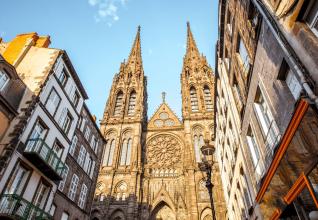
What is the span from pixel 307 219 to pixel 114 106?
36206 millimetres

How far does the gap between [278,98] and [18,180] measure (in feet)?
36.5

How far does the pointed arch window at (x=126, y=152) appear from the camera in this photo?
33.1 meters

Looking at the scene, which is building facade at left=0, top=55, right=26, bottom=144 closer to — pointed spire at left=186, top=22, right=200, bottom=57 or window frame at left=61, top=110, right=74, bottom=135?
window frame at left=61, top=110, right=74, bottom=135

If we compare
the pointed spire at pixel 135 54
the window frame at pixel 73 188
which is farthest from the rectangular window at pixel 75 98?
the pointed spire at pixel 135 54

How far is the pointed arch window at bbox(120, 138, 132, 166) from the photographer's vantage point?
109 ft

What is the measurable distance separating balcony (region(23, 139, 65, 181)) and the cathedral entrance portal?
770 inches

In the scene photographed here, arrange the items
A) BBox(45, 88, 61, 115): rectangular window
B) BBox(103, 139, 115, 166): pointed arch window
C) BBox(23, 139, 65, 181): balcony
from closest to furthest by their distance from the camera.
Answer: BBox(23, 139, 65, 181): balcony < BBox(45, 88, 61, 115): rectangular window < BBox(103, 139, 115, 166): pointed arch window

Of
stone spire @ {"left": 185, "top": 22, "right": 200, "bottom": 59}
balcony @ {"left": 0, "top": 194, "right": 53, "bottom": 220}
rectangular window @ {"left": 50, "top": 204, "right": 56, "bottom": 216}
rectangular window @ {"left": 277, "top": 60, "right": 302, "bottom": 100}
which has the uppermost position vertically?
stone spire @ {"left": 185, "top": 22, "right": 200, "bottom": 59}

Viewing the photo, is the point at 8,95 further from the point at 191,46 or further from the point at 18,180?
the point at 191,46

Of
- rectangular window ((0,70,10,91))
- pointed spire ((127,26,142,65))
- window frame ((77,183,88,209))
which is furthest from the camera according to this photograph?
pointed spire ((127,26,142,65))

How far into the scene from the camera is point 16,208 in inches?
378

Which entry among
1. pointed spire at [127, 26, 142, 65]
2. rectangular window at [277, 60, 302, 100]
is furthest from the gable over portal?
rectangular window at [277, 60, 302, 100]

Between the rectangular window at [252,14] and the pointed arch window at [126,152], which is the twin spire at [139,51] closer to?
the pointed arch window at [126,152]

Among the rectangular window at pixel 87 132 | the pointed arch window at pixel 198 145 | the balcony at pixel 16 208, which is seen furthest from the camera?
the pointed arch window at pixel 198 145
